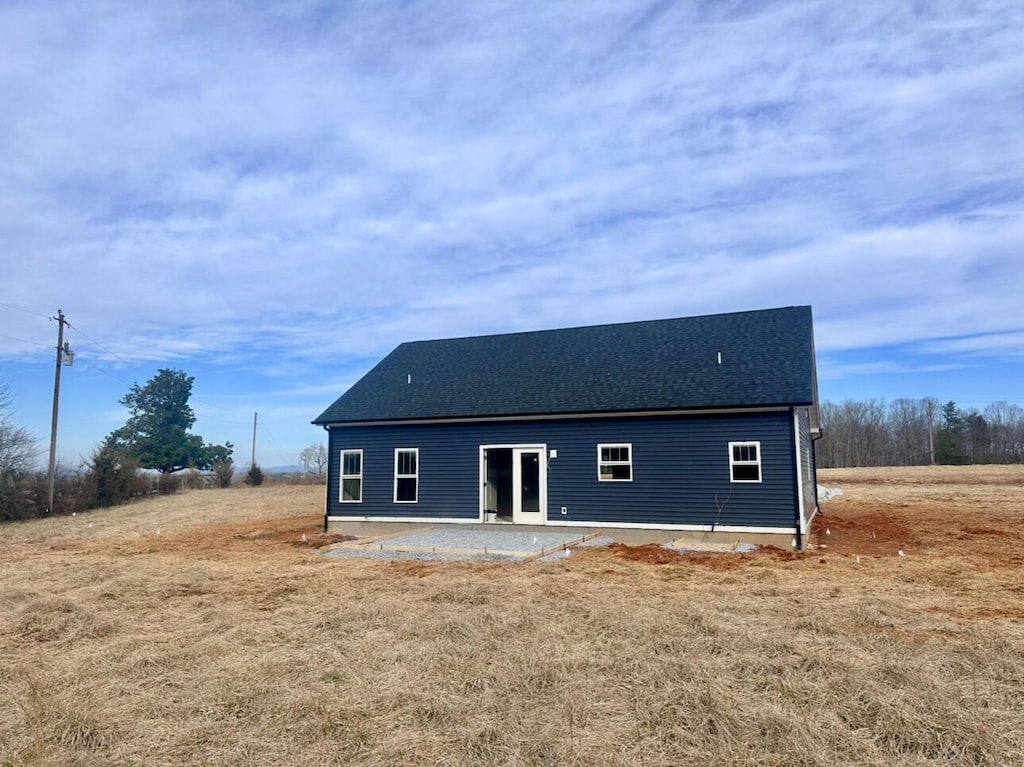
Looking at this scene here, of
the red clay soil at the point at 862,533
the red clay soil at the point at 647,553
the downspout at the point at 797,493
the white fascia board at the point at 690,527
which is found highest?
the downspout at the point at 797,493

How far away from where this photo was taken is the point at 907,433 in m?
68.7

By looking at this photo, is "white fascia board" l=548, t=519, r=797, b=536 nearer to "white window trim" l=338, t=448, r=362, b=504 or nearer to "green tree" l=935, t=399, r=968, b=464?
"white window trim" l=338, t=448, r=362, b=504

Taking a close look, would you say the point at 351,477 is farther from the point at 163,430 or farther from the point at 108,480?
the point at 163,430

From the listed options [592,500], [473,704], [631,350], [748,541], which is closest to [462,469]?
[592,500]

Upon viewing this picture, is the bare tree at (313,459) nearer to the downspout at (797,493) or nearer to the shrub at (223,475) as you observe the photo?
the shrub at (223,475)

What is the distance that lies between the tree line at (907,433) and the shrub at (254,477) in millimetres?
48705

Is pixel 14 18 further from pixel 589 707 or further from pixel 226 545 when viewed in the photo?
pixel 589 707

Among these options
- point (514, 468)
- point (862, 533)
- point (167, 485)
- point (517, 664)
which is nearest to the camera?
point (517, 664)

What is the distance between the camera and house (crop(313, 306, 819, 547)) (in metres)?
13.6

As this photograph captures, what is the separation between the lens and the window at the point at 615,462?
1476 cm

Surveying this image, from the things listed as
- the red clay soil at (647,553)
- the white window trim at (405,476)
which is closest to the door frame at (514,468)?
the white window trim at (405,476)

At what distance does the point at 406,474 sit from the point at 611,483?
551cm

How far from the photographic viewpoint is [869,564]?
1105cm

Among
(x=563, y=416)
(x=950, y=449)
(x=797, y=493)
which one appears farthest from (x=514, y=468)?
(x=950, y=449)
